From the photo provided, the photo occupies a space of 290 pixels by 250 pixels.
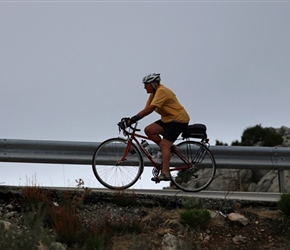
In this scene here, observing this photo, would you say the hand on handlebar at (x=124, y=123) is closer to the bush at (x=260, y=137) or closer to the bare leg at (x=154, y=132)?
the bare leg at (x=154, y=132)

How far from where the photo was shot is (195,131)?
12.4 metres

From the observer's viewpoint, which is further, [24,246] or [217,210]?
[217,210]

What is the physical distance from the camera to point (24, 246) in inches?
274

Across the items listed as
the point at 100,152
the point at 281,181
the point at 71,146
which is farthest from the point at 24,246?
the point at 281,181

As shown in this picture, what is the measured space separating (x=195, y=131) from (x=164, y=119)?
0.63m

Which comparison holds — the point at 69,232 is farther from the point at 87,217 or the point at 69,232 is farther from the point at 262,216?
the point at 262,216

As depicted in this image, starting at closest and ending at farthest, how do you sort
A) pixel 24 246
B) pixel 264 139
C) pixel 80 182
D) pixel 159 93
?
pixel 24 246
pixel 80 182
pixel 159 93
pixel 264 139

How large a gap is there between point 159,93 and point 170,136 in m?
0.70

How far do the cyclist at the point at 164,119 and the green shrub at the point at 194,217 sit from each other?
2.20 m

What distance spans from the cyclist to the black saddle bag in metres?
0.21

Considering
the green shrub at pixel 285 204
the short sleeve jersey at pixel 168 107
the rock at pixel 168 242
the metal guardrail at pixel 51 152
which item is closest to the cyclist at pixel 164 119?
the short sleeve jersey at pixel 168 107

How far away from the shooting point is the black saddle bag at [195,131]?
12282mm

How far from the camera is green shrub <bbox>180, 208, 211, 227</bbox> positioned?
966 centimetres

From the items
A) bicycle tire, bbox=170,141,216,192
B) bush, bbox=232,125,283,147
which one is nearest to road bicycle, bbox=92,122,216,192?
bicycle tire, bbox=170,141,216,192
